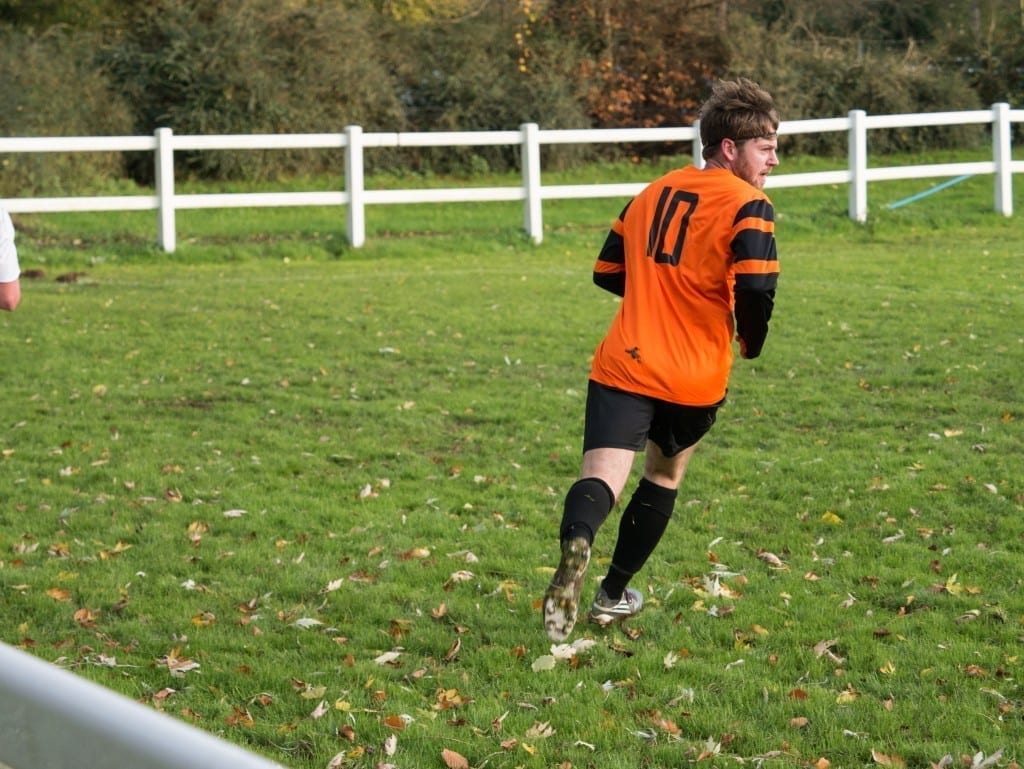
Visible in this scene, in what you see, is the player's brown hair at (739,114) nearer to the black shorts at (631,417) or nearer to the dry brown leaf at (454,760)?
the black shorts at (631,417)

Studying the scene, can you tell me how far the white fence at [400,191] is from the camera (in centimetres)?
1698

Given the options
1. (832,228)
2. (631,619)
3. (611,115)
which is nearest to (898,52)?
(611,115)

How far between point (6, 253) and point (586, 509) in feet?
8.06

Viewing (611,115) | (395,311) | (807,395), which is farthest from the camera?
(611,115)

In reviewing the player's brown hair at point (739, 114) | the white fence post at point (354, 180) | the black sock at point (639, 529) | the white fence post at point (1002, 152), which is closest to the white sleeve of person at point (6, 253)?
the black sock at point (639, 529)

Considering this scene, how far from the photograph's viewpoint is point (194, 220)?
2078 cm

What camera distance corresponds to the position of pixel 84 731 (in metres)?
1.83

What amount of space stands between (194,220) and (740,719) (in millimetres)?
17374

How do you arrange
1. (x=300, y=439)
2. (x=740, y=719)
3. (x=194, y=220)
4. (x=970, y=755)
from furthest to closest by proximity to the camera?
1. (x=194, y=220)
2. (x=300, y=439)
3. (x=740, y=719)
4. (x=970, y=755)

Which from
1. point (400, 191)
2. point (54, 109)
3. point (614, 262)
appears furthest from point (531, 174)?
point (614, 262)

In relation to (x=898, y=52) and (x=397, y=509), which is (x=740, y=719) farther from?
(x=898, y=52)

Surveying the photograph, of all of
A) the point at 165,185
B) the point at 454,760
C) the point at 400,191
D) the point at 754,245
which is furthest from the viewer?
the point at 400,191

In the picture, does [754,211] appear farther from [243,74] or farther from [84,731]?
[243,74]

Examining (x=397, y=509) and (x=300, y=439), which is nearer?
(x=397, y=509)
